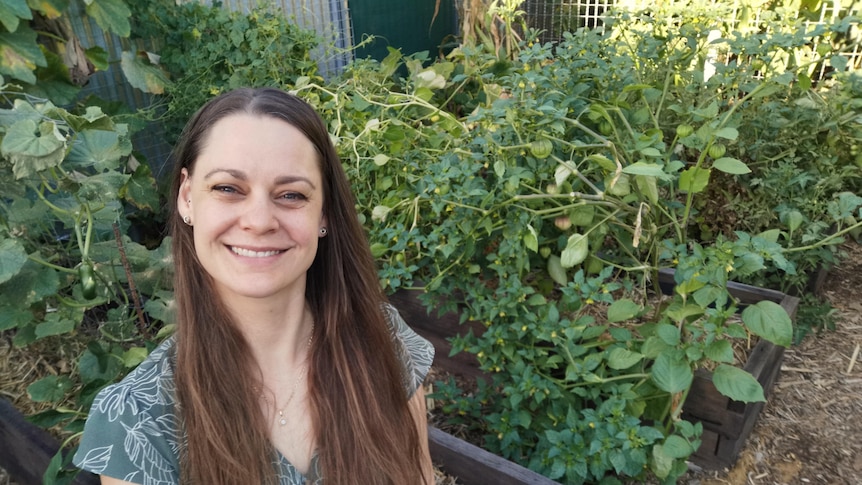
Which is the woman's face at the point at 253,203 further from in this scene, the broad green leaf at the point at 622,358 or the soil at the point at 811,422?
the soil at the point at 811,422

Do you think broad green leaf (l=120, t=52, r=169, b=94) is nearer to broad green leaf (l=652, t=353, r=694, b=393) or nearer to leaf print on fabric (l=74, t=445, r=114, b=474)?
leaf print on fabric (l=74, t=445, r=114, b=474)

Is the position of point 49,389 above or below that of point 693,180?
below

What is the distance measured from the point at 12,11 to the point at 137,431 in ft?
6.02

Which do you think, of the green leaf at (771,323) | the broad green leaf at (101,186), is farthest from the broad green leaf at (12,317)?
the green leaf at (771,323)

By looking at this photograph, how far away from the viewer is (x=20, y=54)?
234 cm

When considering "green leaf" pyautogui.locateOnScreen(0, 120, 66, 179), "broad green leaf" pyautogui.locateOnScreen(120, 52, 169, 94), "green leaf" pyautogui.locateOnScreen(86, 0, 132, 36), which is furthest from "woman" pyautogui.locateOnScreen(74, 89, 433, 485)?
"broad green leaf" pyautogui.locateOnScreen(120, 52, 169, 94)

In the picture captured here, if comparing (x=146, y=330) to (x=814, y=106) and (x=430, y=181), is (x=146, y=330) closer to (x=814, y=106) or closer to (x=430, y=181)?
(x=430, y=181)

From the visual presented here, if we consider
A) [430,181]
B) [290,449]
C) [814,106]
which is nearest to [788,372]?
[814,106]

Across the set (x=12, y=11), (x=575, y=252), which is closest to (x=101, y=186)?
(x=12, y=11)

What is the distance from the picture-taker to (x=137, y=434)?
1070 mm

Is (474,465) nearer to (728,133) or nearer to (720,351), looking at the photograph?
(720,351)

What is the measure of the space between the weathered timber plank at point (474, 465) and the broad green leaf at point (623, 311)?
1.53 ft

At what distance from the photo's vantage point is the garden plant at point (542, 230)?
1585mm

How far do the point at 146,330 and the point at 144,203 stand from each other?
635 mm
